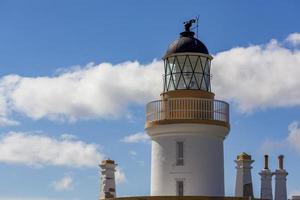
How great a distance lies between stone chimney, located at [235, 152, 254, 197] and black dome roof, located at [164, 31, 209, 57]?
5058 millimetres

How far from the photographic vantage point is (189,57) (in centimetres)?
3241

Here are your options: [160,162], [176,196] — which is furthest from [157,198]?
[160,162]

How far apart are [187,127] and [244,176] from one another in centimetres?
332

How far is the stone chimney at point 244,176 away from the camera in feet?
103

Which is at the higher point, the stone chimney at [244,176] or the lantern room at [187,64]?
the lantern room at [187,64]

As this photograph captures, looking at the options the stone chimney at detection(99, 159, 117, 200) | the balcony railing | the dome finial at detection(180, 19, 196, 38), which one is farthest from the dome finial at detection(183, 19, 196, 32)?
the stone chimney at detection(99, 159, 117, 200)

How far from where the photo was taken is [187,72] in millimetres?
32531

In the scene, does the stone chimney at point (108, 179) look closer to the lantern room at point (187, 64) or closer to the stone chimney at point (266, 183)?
the lantern room at point (187, 64)

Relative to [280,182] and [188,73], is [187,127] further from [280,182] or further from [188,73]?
[280,182]

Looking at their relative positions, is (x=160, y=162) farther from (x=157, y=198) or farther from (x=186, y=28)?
(x=186, y=28)

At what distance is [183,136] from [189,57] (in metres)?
3.66

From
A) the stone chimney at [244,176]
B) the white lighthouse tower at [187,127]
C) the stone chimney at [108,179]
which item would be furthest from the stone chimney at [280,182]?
the stone chimney at [108,179]

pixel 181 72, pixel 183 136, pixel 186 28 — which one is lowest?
pixel 183 136

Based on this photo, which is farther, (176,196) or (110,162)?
(110,162)
